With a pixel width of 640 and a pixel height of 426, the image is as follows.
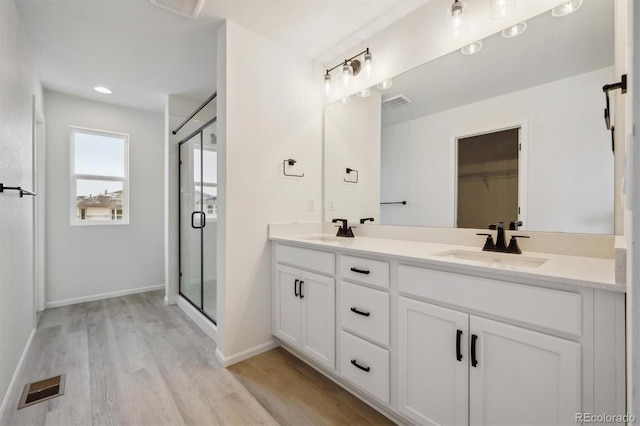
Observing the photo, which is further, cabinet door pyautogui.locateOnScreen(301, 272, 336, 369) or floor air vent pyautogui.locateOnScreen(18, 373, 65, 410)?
cabinet door pyautogui.locateOnScreen(301, 272, 336, 369)

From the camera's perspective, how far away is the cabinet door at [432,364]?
121 centimetres

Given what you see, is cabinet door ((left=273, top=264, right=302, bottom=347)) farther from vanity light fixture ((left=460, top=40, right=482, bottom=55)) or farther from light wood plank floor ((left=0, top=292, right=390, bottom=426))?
vanity light fixture ((left=460, top=40, right=482, bottom=55))

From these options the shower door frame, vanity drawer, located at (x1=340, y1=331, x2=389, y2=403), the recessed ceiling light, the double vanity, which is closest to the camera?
the double vanity

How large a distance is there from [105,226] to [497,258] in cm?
417

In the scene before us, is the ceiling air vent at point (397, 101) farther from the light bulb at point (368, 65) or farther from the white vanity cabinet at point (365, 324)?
the white vanity cabinet at point (365, 324)

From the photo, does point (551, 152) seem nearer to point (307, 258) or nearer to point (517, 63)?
point (517, 63)

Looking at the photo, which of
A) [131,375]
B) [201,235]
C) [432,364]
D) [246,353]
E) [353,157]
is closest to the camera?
[432,364]

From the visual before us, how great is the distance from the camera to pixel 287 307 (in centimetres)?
216

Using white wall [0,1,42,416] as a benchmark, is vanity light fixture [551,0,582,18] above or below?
above

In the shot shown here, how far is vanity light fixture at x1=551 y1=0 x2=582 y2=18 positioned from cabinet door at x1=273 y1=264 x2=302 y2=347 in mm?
2045

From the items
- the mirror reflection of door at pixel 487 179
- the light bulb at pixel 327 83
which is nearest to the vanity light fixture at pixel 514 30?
the mirror reflection of door at pixel 487 179

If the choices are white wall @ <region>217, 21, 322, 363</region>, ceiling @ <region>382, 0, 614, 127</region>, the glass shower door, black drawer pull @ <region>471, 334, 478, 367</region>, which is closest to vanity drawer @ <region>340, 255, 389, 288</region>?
black drawer pull @ <region>471, 334, 478, 367</region>

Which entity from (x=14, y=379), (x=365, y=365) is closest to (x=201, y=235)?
(x=14, y=379)

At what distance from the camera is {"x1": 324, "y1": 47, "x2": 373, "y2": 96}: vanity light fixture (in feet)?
7.26
